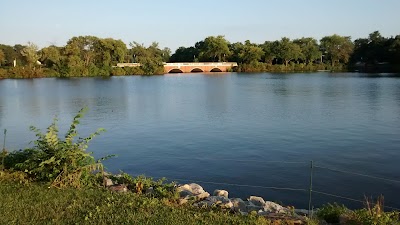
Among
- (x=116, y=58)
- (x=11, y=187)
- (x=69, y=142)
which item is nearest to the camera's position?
(x=11, y=187)

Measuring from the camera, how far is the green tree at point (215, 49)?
125 metres

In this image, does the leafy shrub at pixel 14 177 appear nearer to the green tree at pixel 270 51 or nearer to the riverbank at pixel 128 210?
the riverbank at pixel 128 210

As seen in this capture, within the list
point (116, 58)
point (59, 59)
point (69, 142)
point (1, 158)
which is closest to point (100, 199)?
point (69, 142)

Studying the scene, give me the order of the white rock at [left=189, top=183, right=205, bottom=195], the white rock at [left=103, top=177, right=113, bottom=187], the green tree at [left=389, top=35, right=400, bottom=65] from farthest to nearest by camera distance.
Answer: the green tree at [left=389, top=35, right=400, bottom=65] → the white rock at [left=189, top=183, right=205, bottom=195] → the white rock at [left=103, top=177, right=113, bottom=187]

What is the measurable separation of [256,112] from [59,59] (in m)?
76.3

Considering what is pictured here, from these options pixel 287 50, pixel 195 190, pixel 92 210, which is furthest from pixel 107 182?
pixel 287 50

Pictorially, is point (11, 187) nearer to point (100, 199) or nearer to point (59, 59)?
point (100, 199)

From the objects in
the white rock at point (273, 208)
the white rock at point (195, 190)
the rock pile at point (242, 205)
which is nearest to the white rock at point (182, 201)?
the rock pile at point (242, 205)

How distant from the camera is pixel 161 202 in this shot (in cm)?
803

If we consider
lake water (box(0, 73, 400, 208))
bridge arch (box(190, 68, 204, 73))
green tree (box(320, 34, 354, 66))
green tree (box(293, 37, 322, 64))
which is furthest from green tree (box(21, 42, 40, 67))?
green tree (box(320, 34, 354, 66))

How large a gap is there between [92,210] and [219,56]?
12495cm

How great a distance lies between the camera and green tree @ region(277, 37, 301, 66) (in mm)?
118062

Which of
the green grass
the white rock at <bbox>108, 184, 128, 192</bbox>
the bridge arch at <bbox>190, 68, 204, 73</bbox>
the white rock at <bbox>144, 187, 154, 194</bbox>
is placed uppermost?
the bridge arch at <bbox>190, 68, 204, 73</bbox>

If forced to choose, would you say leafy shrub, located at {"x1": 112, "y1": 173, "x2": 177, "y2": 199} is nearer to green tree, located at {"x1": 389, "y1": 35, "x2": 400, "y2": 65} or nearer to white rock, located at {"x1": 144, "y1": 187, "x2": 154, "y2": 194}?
white rock, located at {"x1": 144, "y1": 187, "x2": 154, "y2": 194}
